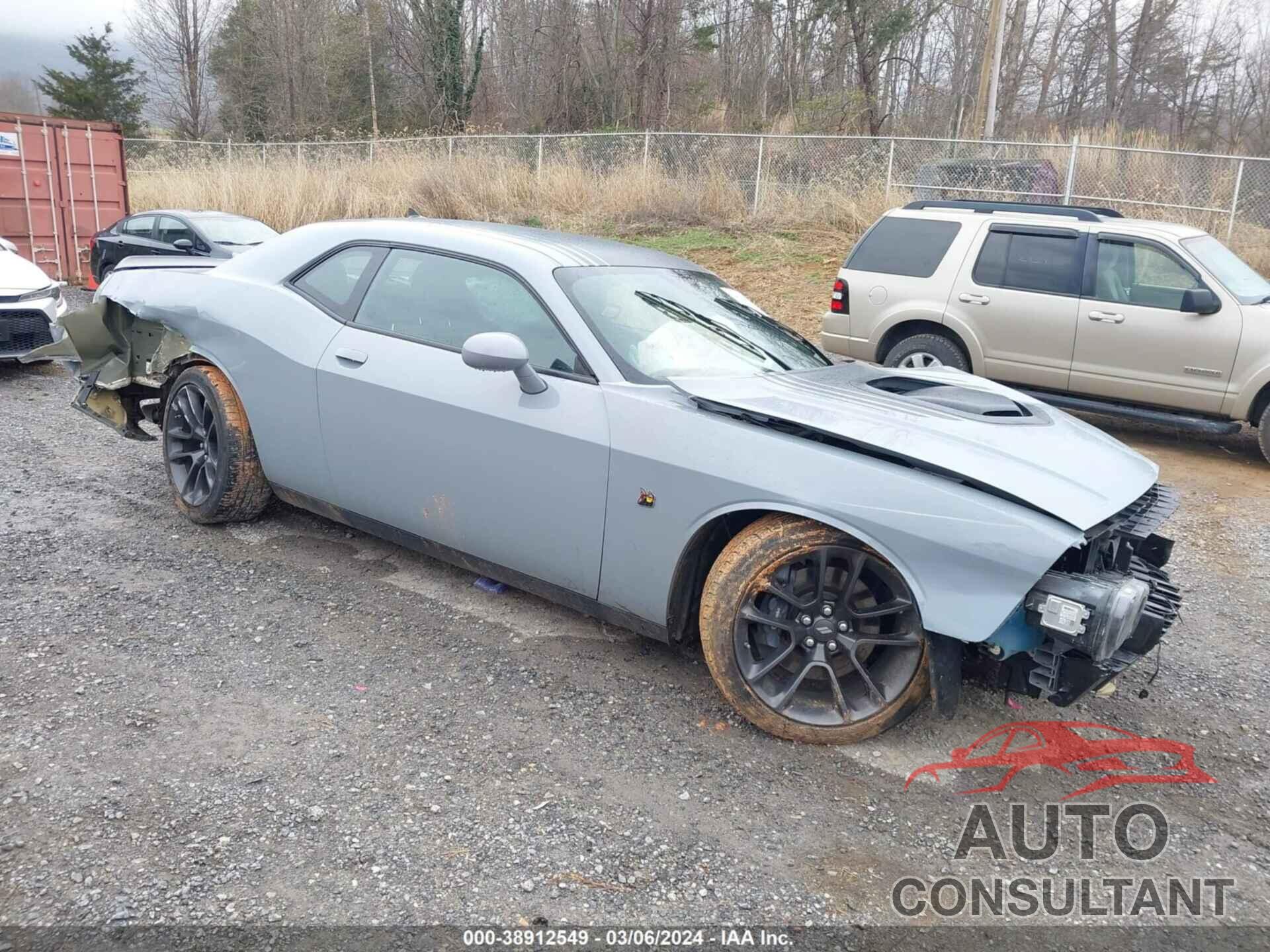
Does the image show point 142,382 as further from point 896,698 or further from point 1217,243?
point 1217,243

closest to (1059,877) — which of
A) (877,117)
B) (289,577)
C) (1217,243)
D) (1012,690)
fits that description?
(1012,690)

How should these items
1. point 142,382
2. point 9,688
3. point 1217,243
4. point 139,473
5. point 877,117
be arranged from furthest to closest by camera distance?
point 877,117 < point 1217,243 < point 139,473 < point 142,382 < point 9,688

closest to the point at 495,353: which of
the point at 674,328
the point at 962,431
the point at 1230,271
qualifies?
the point at 674,328

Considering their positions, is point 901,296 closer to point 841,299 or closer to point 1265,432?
point 841,299

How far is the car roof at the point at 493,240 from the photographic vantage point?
406cm

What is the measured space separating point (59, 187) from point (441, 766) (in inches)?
644

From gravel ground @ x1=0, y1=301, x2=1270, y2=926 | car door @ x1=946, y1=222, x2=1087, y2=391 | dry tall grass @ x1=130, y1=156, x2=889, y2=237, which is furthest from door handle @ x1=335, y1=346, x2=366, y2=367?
dry tall grass @ x1=130, y1=156, x2=889, y2=237

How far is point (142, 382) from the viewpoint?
5.35 m

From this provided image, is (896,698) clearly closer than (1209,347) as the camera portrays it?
Yes

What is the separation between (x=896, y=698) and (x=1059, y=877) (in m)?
0.69

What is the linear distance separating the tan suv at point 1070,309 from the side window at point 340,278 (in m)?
5.45

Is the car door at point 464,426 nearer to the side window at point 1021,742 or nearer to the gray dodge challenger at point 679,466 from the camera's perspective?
the gray dodge challenger at point 679,466
